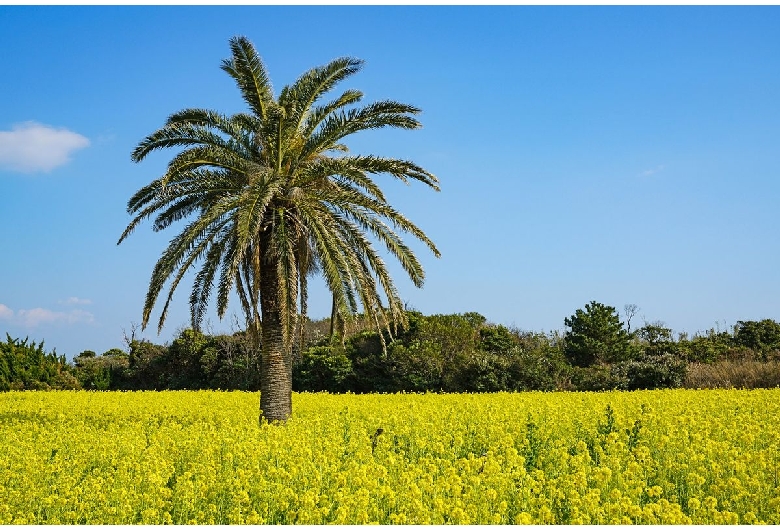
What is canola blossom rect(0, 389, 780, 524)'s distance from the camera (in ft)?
22.2

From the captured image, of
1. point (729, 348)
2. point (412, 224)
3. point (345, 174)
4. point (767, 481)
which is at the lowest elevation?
point (767, 481)

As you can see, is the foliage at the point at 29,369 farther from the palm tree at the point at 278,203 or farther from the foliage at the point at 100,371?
the palm tree at the point at 278,203

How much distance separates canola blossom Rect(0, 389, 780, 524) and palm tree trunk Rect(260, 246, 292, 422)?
155cm

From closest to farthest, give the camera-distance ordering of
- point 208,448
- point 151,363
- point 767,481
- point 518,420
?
point 767,481, point 208,448, point 518,420, point 151,363

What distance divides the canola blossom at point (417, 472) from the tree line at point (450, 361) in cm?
1266

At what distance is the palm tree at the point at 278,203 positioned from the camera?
14258 millimetres

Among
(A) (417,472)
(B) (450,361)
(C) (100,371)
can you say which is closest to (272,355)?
(A) (417,472)

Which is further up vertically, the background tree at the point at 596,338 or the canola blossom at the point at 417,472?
the background tree at the point at 596,338

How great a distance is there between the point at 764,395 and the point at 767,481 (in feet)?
41.5

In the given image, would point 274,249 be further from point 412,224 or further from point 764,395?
point 764,395

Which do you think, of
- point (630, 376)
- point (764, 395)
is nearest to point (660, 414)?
point (764, 395)

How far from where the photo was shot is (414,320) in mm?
29578

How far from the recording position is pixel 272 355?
15141 millimetres

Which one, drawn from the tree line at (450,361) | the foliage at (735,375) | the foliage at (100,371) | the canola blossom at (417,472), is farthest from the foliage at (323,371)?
the canola blossom at (417,472)
